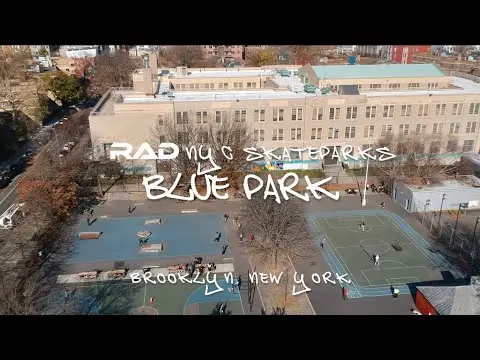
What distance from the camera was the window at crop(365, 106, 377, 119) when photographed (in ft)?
71.2

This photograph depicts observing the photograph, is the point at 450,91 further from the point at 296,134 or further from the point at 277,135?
the point at 277,135

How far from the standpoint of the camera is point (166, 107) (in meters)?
20.5

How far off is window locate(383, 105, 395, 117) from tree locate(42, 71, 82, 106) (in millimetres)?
22053

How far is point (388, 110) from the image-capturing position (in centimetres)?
2184

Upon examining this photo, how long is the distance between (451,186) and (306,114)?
725 centimetres

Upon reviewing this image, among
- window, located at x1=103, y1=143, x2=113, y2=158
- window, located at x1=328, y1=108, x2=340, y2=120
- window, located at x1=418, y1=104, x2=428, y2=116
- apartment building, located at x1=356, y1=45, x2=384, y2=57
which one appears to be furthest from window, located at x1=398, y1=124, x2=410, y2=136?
apartment building, located at x1=356, y1=45, x2=384, y2=57

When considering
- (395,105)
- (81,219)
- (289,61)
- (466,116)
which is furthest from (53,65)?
(466,116)

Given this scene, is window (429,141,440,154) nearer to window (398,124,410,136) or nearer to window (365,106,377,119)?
window (398,124,410,136)

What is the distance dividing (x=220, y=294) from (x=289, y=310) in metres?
1.99

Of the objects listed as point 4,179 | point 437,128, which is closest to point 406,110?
point 437,128

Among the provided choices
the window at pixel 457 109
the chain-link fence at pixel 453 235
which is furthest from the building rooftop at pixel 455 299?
the window at pixel 457 109

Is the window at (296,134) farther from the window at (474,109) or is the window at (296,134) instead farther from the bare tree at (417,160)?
the window at (474,109)
